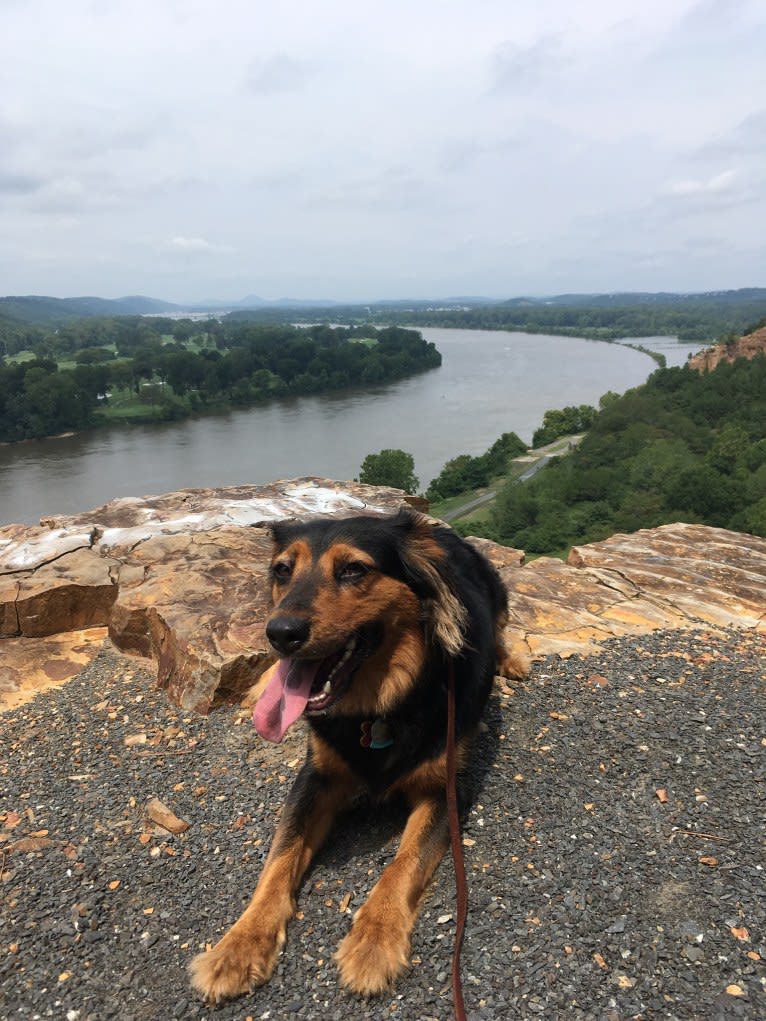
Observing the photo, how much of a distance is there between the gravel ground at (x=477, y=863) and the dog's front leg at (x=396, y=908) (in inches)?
4.1

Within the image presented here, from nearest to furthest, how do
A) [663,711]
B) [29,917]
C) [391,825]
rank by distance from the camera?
1. [29,917]
2. [391,825]
3. [663,711]

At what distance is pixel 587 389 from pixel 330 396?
38.3m

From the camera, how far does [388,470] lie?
4825 centimetres

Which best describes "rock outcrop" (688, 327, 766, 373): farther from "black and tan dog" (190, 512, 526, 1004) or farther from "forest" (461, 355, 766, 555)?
"black and tan dog" (190, 512, 526, 1004)

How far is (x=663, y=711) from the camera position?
4.68m

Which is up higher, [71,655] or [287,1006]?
[287,1006]

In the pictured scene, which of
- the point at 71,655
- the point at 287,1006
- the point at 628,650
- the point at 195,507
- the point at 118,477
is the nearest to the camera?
the point at 287,1006

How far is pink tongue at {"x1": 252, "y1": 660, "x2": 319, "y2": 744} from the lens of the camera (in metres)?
2.89

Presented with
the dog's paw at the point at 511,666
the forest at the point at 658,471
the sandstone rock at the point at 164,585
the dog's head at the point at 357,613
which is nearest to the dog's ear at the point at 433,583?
the dog's head at the point at 357,613

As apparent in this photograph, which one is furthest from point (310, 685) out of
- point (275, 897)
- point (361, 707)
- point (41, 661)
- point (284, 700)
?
point (41, 661)

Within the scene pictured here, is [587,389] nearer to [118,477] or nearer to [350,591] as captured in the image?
[118,477]

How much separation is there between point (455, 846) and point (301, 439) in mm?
58571

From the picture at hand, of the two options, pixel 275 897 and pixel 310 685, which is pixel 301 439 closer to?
pixel 310 685

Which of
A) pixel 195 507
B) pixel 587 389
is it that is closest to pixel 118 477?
pixel 195 507
